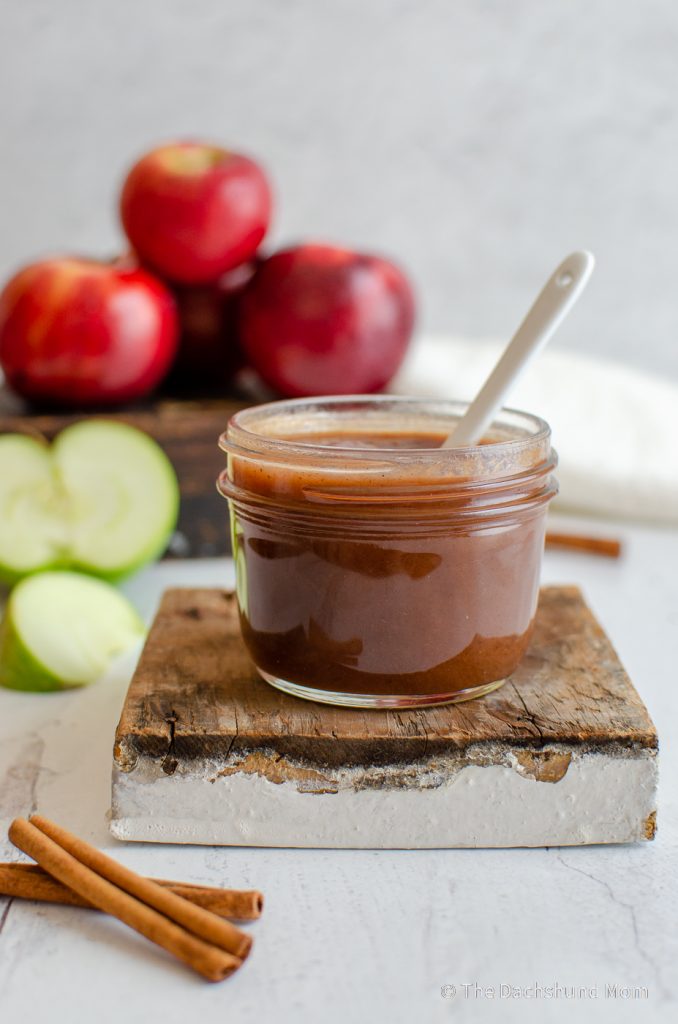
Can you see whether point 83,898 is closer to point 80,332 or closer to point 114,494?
point 114,494

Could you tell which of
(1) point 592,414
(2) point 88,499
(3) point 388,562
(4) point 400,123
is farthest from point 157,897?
(4) point 400,123

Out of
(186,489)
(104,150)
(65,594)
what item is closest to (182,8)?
(104,150)

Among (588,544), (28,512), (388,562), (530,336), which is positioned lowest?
(588,544)

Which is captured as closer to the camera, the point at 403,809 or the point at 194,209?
the point at 403,809

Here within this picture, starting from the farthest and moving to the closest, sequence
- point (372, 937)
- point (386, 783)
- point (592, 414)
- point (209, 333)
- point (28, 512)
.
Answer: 1. point (592, 414)
2. point (209, 333)
3. point (28, 512)
4. point (386, 783)
5. point (372, 937)

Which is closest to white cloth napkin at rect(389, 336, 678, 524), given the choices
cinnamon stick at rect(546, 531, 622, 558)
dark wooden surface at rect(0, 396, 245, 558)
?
cinnamon stick at rect(546, 531, 622, 558)

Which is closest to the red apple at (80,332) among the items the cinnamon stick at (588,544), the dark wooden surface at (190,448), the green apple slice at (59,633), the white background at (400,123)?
the dark wooden surface at (190,448)

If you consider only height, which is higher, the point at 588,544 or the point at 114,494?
the point at 114,494
